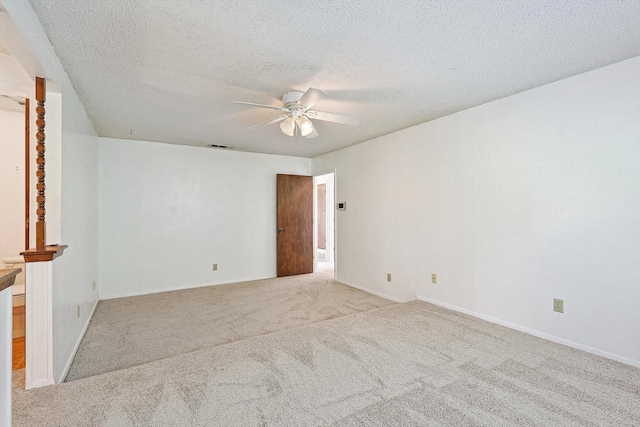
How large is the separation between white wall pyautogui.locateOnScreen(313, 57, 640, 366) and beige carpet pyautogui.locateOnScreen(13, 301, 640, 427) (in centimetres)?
45

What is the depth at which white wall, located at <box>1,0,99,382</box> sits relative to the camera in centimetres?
167

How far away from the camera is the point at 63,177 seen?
228cm

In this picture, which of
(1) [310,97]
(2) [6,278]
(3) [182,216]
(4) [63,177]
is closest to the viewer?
(2) [6,278]

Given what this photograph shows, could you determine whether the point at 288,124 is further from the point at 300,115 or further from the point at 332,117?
the point at 332,117

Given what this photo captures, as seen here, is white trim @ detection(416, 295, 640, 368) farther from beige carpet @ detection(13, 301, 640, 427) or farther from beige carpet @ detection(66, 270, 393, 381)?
beige carpet @ detection(66, 270, 393, 381)

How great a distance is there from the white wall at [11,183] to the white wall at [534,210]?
4.51 m

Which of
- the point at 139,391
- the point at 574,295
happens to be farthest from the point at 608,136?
the point at 139,391

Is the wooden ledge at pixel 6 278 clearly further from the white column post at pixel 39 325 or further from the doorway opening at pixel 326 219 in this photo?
the doorway opening at pixel 326 219

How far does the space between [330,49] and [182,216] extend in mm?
3858

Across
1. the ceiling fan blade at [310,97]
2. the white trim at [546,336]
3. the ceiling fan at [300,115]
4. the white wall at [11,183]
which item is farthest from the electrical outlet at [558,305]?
the white wall at [11,183]

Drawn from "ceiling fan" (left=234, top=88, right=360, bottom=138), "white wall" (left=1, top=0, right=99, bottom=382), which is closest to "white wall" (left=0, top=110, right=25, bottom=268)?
"white wall" (left=1, top=0, right=99, bottom=382)

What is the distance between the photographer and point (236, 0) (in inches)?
63.7

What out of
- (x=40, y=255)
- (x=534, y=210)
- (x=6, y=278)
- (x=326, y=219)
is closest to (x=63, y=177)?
(x=40, y=255)

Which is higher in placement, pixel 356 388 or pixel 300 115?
pixel 300 115
